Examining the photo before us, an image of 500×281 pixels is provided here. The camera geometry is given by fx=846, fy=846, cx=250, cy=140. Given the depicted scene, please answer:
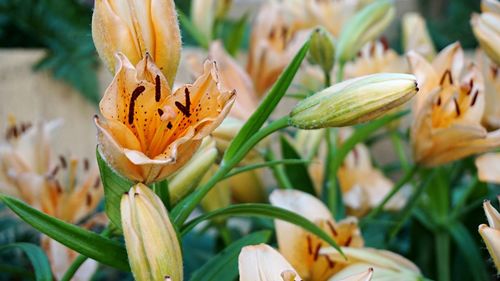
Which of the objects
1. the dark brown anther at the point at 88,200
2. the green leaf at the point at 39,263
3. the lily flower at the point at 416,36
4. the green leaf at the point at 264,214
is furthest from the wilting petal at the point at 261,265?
the lily flower at the point at 416,36

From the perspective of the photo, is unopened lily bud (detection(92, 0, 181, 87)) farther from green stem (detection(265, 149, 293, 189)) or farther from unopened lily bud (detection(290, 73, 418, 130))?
green stem (detection(265, 149, 293, 189))

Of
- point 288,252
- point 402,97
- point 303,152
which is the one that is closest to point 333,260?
point 288,252

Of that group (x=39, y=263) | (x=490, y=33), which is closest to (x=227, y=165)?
(x=39, y=263)

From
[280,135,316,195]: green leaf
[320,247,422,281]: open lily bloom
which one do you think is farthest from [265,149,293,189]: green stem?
[320,247,422,281]: open lily bloom

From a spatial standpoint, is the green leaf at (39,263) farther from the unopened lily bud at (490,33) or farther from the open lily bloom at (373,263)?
the unopened lily bud at (490,33)

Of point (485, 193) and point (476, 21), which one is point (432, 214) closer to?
point (485, 193)

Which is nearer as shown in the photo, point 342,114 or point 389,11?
point 342,114

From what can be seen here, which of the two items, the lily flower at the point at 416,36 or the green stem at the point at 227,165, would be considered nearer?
the green stem at the point at 227,165
